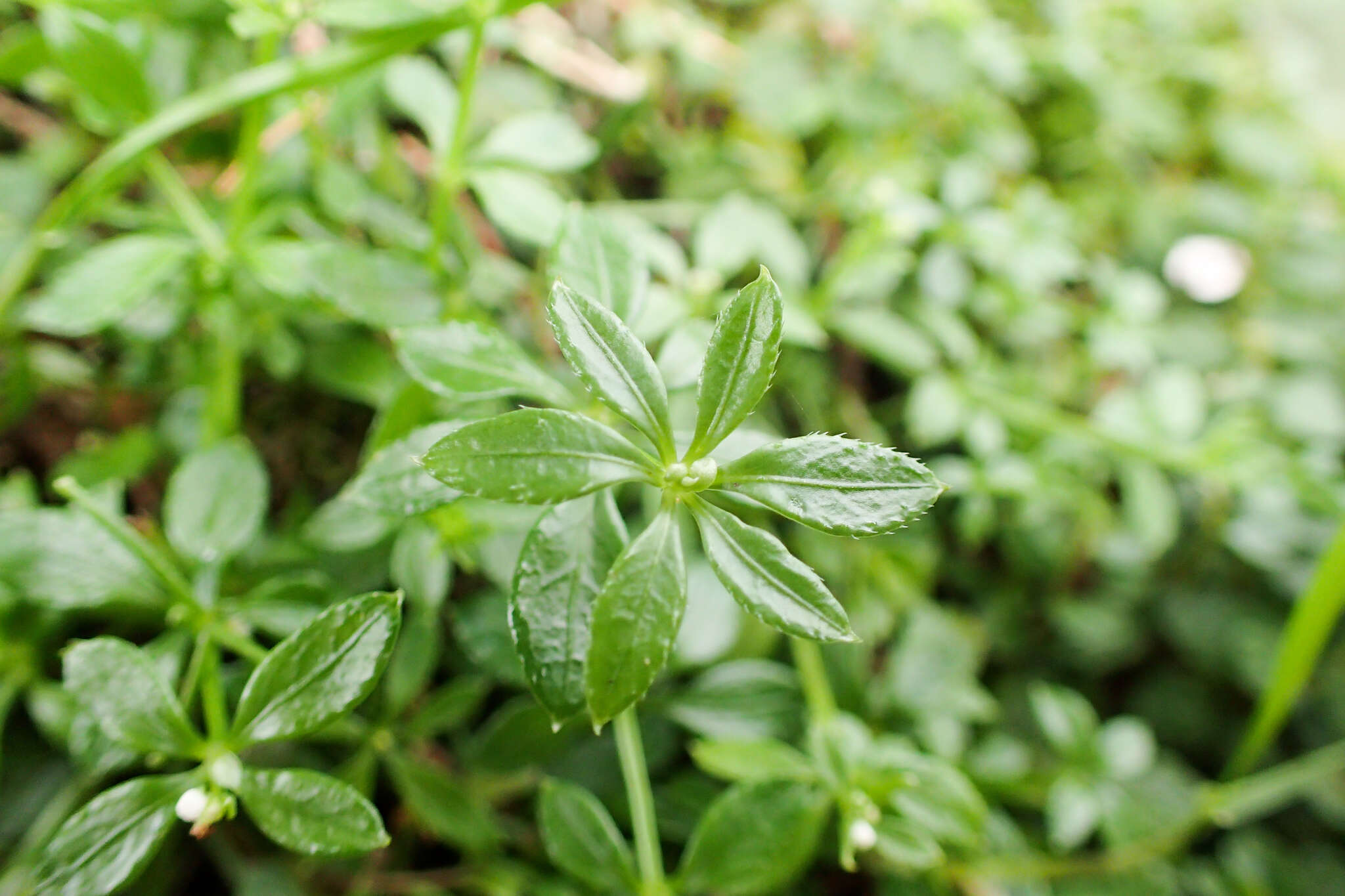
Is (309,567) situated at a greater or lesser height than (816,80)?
lesser

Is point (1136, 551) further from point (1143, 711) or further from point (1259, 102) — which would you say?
point (1259, 102)

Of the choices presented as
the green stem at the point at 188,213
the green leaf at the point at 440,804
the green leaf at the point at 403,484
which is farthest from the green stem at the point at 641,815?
the green stem at the point at 188,213

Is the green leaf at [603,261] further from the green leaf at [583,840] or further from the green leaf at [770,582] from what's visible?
the green leaf at [583,840]

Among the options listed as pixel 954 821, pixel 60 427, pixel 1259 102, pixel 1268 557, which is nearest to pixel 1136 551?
pixel 1268 557

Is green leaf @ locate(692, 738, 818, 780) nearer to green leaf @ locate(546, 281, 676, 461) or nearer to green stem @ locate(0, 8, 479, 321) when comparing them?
green leaf @ locate(546, 281, 676, 461)

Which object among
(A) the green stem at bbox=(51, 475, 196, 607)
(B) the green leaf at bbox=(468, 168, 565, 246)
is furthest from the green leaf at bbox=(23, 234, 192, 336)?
(B) the green leaf at bbox=(468, 168, 565, 246)

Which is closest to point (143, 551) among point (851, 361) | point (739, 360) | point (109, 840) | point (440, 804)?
point (109, 840)

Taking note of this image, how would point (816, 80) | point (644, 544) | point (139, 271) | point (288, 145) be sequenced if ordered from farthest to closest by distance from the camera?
point (816, 80), point (288, 145), point (139, 271), point (644, 544)
